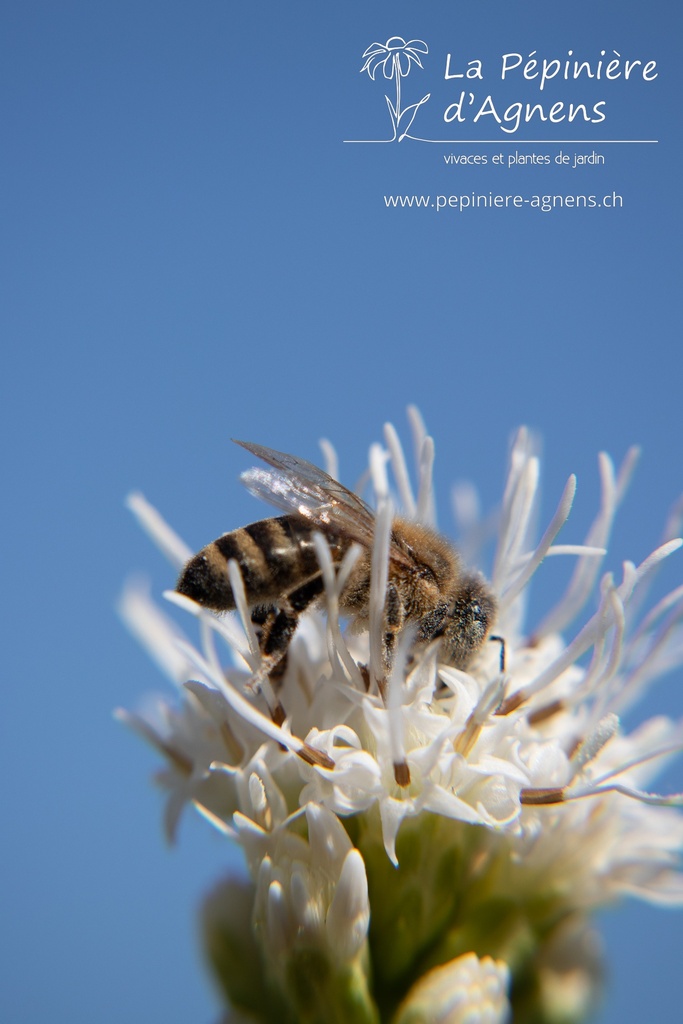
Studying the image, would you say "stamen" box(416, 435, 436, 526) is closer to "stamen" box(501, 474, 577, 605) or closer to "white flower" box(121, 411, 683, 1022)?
"white flower" box(121, 411, 683, 1022)

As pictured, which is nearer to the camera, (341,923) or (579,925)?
(341,923)

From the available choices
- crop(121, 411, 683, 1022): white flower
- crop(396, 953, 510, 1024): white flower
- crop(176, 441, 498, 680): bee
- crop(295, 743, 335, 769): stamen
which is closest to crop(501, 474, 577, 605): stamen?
crop(121, 411, 683, 1022): white flower

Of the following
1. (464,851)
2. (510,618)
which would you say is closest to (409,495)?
(510,618)

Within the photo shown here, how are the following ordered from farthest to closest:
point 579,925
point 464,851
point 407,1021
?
point 579,925 < point 464,851 < point 407,1021

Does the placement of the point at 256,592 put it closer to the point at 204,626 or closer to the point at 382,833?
the point at 204,626

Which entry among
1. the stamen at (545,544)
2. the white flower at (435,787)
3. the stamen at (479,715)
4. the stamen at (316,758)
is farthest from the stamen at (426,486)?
the stamen at (316,758)

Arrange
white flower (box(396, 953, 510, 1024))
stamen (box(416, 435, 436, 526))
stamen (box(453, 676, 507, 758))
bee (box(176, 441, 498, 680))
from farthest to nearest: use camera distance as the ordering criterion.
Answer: stamen (box(416, 435, 436, 526)), bee (box(176, 441, 498, 680)), stamen (box(453, 676, 507, 758)), white flower (box(396, 953, 510, 1024))

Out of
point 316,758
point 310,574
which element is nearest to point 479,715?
point 316,758
